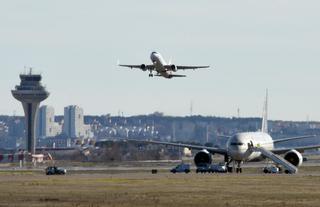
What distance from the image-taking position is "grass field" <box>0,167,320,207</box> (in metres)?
73.8

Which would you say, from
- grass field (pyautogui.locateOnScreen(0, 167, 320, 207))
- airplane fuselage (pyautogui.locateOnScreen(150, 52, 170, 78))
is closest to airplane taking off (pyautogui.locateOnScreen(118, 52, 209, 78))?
airplane fuselage (pyautogui.locateOnScreen(150, 52, 170, 78))

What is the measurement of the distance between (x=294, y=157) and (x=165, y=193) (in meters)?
64.6

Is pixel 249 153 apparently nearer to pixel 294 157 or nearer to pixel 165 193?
pixel 294 157

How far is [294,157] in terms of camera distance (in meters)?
146

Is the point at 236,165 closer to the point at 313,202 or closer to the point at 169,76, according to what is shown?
the point at 169,76

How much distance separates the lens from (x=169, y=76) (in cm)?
12150

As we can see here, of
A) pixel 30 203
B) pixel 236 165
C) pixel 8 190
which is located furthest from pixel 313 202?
pixel 236 165

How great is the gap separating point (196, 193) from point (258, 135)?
6799 cm

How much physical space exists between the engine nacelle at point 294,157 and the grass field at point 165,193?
3893cm

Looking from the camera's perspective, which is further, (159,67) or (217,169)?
(217,169)

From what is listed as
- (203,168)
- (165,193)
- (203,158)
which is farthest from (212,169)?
(165,193)

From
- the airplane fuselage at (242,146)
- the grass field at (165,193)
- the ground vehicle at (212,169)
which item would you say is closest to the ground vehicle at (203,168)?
the ground vehicle at (212,169)

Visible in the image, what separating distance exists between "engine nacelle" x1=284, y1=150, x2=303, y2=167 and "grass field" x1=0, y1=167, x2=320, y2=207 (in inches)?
1533

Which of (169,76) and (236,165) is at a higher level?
(169,76)
